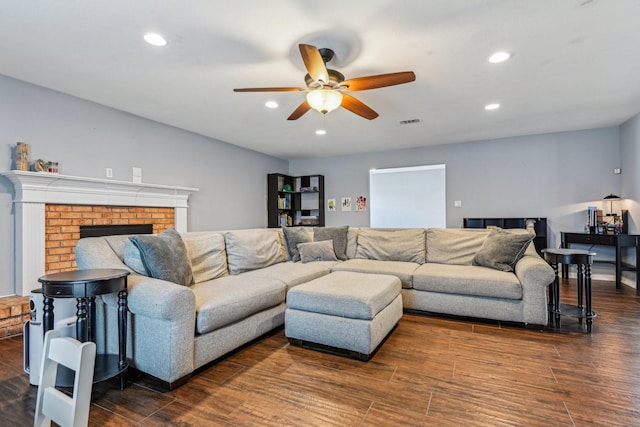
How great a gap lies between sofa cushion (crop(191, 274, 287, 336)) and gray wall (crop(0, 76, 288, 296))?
7.46 ft

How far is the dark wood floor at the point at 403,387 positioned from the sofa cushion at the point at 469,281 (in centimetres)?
39

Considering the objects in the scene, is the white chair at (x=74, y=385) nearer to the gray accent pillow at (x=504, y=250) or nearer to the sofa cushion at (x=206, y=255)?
the sofa cushion at (x=206, y=255)

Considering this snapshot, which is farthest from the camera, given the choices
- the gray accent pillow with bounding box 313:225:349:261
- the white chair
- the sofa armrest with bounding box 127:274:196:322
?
the gray accent pillow with bounding box 313:225:349:261

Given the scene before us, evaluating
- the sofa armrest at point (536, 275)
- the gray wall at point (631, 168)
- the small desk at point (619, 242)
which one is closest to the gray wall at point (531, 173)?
the gray wall at point (631, 168)

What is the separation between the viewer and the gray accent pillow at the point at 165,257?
7.34ft

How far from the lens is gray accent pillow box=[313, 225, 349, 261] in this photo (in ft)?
13.7

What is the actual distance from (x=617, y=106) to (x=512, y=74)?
81.0 inches

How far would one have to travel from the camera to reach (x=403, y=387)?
1909mm

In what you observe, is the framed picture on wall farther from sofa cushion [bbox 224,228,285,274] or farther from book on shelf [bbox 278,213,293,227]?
sofa cushion [bbox 224,228,285,274]

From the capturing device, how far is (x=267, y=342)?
2.63m

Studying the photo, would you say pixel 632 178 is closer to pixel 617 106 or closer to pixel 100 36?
pixel 617 106

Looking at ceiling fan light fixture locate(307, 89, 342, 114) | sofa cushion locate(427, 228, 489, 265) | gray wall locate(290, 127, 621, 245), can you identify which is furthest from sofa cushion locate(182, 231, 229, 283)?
gray wall locate(290, 127, 621, 245)

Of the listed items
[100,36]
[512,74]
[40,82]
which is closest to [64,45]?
[100,36]

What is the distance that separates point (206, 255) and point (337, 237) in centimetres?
182
